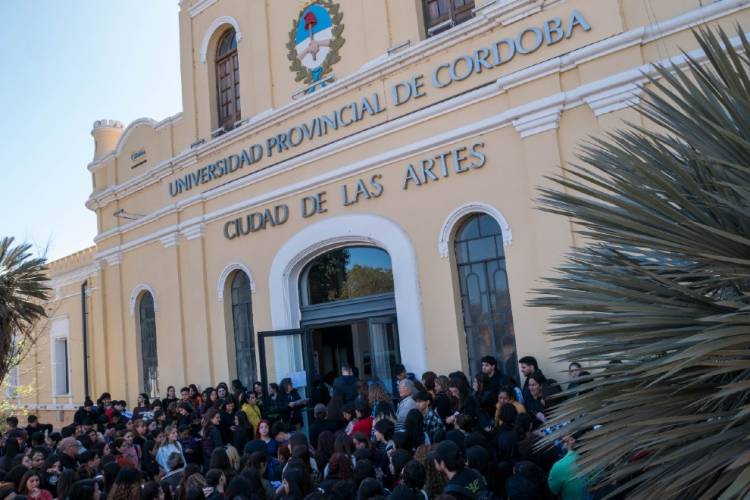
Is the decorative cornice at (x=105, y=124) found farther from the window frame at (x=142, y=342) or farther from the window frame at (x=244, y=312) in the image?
the window frame at (x=244, y=312)

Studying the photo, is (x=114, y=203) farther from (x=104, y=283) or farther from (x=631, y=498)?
(x=631, y=498)

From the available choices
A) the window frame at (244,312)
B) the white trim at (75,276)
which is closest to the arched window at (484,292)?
the window frame at (244,312)

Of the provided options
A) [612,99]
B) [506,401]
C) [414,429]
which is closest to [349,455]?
[414,429]

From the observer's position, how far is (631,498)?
3143mm

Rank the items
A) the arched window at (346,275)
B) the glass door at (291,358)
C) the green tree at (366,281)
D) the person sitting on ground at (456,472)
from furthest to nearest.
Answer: the glass door at (291,358) → the arched window at (346,275) → the green tree at (366,281) → the person sitting on ground at (456,472)

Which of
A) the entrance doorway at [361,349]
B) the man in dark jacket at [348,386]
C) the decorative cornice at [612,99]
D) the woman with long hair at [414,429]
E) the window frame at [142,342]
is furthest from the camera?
the window frame at [142,342]

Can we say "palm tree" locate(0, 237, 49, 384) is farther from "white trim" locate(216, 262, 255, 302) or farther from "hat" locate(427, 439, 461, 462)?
"hat" locate(427, 439, 461, 462)

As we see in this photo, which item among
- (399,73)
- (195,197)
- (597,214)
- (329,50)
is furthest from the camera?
(195,197)

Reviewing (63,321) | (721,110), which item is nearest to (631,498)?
(721,110)

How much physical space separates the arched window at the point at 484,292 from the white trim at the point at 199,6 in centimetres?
908

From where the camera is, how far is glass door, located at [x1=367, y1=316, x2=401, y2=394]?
11781 mm

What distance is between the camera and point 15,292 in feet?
49.3

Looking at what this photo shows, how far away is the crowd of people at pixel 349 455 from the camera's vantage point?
Result: 16.7 feet

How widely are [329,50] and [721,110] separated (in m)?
10.5
